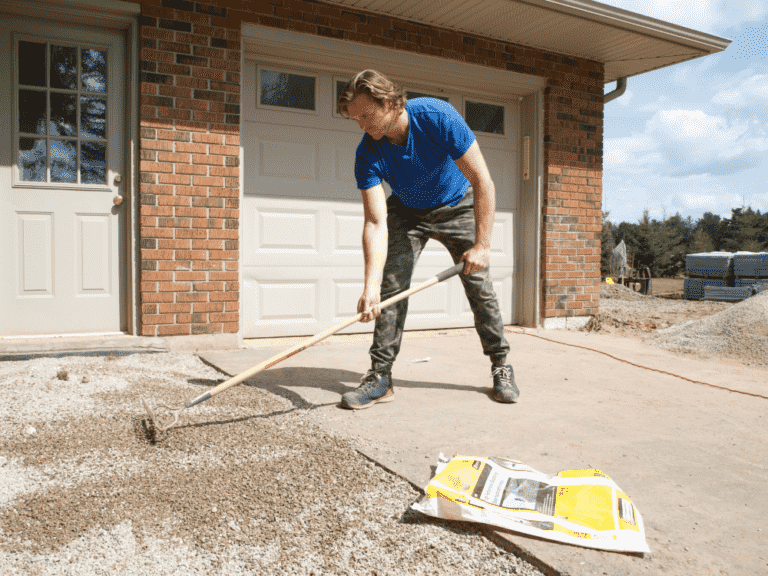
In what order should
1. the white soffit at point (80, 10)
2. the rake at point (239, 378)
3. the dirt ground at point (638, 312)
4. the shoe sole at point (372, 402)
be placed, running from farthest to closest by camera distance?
1. the dirt ground at point (638, 312)
2. the white soffit at point (80, 10)
3. the shoe sole at point (372, 402)
4. the rake at point (239, 378)

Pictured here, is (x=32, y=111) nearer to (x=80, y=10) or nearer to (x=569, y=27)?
(x=80, y=10)

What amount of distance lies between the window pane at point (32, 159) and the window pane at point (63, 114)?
146 millimetres

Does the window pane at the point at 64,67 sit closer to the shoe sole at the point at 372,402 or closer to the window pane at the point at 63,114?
the window pane at the point at 63,114

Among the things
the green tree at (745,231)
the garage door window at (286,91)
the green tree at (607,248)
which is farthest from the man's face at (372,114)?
the green tree at (745,231)

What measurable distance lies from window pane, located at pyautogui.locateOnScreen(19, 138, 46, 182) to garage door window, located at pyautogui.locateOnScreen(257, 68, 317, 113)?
1.72 metres

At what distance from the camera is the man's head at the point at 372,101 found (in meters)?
2.55

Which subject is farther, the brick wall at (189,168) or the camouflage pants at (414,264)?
the brick wall at (189,168)

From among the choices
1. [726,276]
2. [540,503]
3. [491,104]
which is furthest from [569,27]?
[726,276]

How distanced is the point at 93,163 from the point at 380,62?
2.58m

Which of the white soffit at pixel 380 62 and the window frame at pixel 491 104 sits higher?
the white soffit at pixel 380 62

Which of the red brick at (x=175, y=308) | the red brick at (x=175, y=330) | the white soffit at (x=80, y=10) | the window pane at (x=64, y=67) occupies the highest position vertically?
the white soffit at (x=80, y=10)

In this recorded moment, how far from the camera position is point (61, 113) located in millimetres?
4383

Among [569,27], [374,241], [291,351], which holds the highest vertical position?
[569,27]

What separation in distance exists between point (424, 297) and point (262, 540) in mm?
4270
